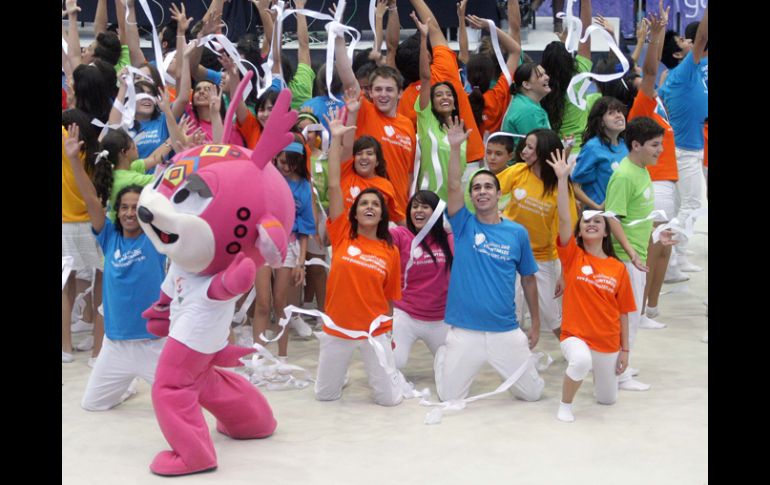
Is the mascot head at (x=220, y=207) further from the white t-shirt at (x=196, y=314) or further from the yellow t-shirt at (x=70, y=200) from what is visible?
the yellow t-shirt at (x=70, y=200)

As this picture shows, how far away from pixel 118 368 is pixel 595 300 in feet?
7.86

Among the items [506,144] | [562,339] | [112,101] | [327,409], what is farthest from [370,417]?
[112,101]

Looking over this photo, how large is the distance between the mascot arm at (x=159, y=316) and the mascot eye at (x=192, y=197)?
57cm

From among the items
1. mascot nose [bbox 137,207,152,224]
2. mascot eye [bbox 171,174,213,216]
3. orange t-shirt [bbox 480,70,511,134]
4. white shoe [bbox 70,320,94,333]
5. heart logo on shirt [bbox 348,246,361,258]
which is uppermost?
orange t-shirt [bbox 480,70,511,134]

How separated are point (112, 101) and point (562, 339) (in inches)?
129

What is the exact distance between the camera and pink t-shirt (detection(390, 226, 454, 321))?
570 cm

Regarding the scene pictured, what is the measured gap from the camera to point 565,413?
16.9 feet

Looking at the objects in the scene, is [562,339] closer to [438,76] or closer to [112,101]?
[438,76]

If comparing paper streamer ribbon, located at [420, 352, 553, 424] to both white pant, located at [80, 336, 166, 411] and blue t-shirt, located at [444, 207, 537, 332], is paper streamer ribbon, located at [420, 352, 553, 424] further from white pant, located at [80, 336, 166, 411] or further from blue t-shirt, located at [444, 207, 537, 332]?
white pant, located at [80, 336, 166, 411]

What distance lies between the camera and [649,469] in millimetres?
4523

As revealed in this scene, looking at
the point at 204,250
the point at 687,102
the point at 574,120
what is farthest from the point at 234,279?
the point at 687,102

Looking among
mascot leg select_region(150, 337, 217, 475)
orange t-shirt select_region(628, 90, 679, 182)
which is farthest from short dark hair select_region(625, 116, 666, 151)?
mascot leg select_region(150, 337, 217, 475)

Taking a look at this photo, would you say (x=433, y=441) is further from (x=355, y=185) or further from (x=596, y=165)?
(x=596, y=165)

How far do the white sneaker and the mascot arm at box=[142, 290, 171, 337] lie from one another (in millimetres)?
1865
